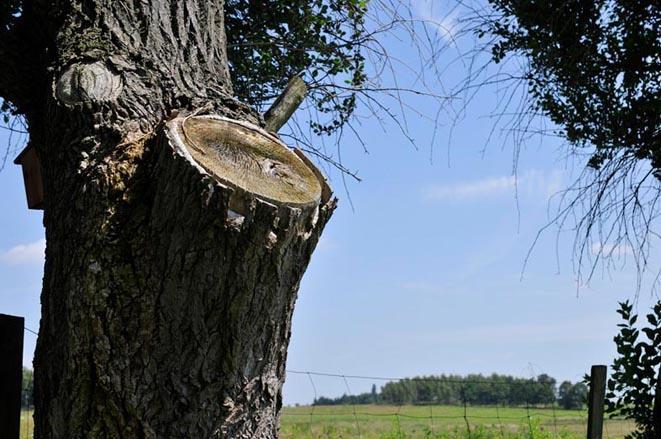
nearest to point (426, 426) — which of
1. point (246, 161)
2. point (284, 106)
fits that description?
point (284, 106)

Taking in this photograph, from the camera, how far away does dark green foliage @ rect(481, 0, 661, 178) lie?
5.49 metres

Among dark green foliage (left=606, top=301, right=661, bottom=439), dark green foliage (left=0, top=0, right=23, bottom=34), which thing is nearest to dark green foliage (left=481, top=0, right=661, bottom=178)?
dark green foliage (left=606, top=301, right=661, bottom=439)

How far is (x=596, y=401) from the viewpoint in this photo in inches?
199

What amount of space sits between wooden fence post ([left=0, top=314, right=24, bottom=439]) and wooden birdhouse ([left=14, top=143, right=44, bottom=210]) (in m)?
0.52

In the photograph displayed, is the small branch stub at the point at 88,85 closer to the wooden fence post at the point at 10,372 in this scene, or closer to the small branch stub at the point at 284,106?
the small branch stub at the point at 284,106

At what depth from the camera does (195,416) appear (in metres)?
2.24

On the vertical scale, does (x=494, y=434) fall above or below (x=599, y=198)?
below

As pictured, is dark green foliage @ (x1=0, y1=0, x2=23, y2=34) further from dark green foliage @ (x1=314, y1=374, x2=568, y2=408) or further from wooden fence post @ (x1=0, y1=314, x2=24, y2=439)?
dark green foliage @ (x1=314, y1=374, x2=568, y2=408)

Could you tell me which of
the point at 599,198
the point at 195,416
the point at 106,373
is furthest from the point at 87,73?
the point at 599,198

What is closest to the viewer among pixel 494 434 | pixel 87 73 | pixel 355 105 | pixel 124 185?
pixel 124 185

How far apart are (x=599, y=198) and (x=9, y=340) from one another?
3.63 meters

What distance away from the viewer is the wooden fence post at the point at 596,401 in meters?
4.99

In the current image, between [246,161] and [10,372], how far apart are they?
1.58 metres

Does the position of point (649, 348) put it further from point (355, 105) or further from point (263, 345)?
point (263, 345)
